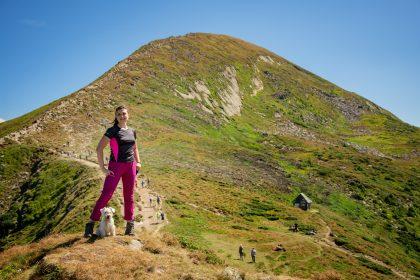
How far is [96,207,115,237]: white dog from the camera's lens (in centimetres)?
Answer: 1283

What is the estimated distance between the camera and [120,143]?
12625 millimetres

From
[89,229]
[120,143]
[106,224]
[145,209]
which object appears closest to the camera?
[120,143]

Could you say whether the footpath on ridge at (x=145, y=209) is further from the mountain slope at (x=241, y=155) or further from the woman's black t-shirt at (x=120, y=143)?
the woman's black t-shirt at (x=120, y=143)

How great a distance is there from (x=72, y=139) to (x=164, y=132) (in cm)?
1947

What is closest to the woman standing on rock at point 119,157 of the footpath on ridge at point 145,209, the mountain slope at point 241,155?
the mountain slope at point 241,155

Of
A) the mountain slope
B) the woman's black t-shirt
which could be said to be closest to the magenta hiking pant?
the woman's black t-shirt

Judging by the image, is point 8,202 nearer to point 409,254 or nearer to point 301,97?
point 409,254

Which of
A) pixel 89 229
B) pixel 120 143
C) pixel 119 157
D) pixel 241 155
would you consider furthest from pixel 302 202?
pixel 120 143

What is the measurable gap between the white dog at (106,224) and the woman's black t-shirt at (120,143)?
1858 millimetres

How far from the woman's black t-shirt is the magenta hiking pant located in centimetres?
21

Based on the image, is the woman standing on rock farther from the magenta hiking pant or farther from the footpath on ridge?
the footpath on ridge

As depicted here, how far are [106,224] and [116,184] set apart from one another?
1452 mm

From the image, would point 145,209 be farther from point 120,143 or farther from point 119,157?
point 120,143

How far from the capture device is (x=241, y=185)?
58.0m
